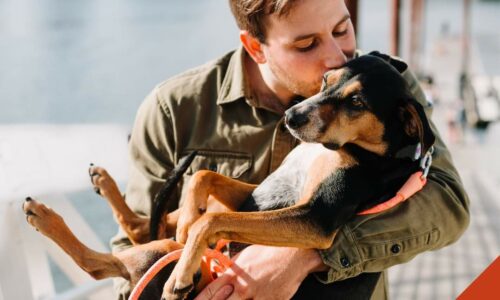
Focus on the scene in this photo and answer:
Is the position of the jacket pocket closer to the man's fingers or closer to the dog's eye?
the man's fingers

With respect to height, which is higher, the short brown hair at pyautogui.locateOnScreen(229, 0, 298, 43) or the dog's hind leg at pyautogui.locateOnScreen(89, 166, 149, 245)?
the short brown hair at pyautogui.locateOnScreen(229, 0, 298, 43)

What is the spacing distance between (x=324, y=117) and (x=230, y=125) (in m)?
0.51

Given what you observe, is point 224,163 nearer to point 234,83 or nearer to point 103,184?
point 234,83

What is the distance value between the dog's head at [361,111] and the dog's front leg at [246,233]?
224 mm

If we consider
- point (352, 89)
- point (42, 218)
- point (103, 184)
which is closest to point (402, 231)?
point (352, 89)

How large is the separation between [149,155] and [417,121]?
0.92 meters

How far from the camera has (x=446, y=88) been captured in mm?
20531

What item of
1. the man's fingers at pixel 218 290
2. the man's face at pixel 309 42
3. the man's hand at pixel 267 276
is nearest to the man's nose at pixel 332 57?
the man's face at pixel 309 42

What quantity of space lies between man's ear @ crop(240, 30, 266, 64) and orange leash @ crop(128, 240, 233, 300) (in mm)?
614

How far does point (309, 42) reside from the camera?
1.89 meters

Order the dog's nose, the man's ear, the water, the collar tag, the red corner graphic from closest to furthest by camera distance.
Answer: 1. the dog's nose
2. the collar tag
3. the man's ear
4. the red corner graphic
5. the water

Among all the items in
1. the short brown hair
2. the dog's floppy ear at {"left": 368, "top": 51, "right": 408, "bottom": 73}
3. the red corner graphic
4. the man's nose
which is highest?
the short brown hair

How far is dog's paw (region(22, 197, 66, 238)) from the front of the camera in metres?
2.00

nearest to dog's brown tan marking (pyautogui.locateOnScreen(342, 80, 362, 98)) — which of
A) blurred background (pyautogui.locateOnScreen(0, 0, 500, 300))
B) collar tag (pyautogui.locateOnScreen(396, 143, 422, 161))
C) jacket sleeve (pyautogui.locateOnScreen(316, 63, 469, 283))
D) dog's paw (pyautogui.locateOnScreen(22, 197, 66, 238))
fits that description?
collar tag (pyautogui.locateOnScreen(396, 143, 422, 161))
